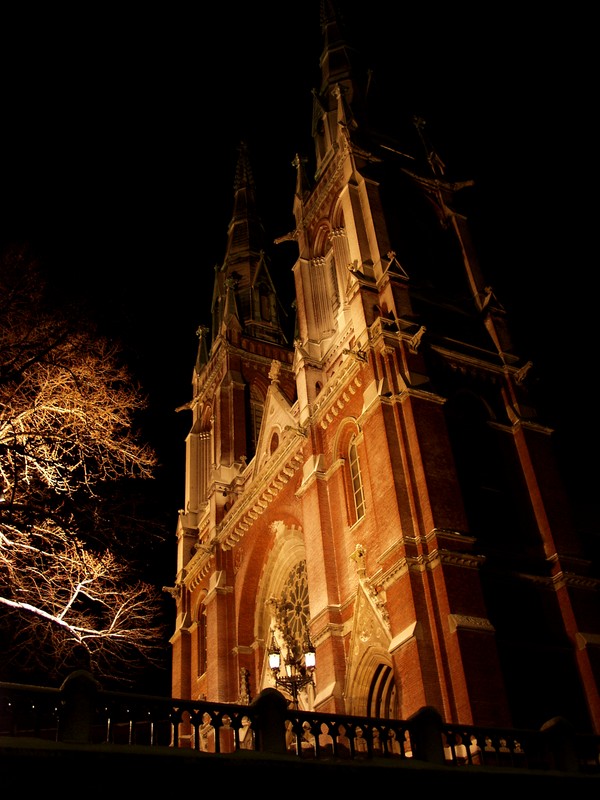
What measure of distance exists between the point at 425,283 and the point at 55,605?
16255 millimetres

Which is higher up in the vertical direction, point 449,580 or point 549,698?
point 449,580

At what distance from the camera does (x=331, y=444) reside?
22.0 meters

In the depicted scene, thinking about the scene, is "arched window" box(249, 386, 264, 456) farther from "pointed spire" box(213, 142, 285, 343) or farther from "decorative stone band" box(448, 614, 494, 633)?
"decorative stone band" box(448, 614, 494, 633)

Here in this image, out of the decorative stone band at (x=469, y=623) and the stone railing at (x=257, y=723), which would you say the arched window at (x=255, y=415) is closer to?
the decorative stone band at (x=469, y=623)

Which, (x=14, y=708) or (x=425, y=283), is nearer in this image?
(x=14, y=708)

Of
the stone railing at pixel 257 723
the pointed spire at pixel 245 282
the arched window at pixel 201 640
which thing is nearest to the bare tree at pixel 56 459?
the stone railing at pixel 257 723

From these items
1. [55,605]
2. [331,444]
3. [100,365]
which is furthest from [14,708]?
[331,444]

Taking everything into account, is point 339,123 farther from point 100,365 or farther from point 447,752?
point 447,752

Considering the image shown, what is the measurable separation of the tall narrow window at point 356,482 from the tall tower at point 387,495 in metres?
0.06

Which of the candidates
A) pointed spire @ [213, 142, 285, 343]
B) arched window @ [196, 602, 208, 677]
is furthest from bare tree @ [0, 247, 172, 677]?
pointed spire @ [213, 142, 285, 343]

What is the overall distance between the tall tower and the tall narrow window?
0.20ft

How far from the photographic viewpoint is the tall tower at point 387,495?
16531mm

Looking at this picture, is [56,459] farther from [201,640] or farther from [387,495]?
[201,640]

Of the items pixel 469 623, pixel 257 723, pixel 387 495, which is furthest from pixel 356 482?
pixel 257 723
